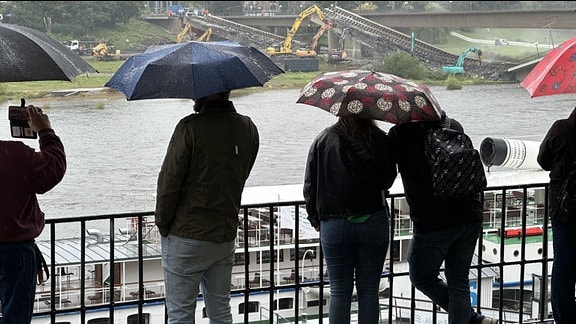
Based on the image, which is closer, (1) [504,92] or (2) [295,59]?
(2) [295,59]

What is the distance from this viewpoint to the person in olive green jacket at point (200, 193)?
9.70ft

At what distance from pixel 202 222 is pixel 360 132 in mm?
719

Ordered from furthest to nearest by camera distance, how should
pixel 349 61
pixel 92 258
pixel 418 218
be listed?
pixel 349 61 → pixel 92 258 → pixel 418 218

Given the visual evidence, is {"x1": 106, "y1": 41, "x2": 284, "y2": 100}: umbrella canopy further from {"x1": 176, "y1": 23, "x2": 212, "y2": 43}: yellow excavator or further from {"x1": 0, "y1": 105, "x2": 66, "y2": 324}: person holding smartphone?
{"x1": 176, "y1": 23, "x2": 212, "y2": 43}: yellow excavator

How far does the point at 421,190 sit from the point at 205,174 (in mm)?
935

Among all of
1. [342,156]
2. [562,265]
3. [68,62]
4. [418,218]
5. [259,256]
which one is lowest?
[259,256]

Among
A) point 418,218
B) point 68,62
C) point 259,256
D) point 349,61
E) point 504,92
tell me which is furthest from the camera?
point 259,256

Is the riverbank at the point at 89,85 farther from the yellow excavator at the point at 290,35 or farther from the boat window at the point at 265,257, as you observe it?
the boat window at the point at 265,257

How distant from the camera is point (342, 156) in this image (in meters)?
3.20

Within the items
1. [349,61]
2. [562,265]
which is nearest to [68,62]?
[562,265]

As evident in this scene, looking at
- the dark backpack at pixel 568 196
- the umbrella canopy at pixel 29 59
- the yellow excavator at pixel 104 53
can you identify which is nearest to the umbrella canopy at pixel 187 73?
the umbrella canopy at pixel 29 59

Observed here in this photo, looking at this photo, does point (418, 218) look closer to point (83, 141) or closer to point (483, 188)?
point (483, 188)

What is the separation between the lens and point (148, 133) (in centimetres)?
620

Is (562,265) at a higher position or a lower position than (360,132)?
lower
